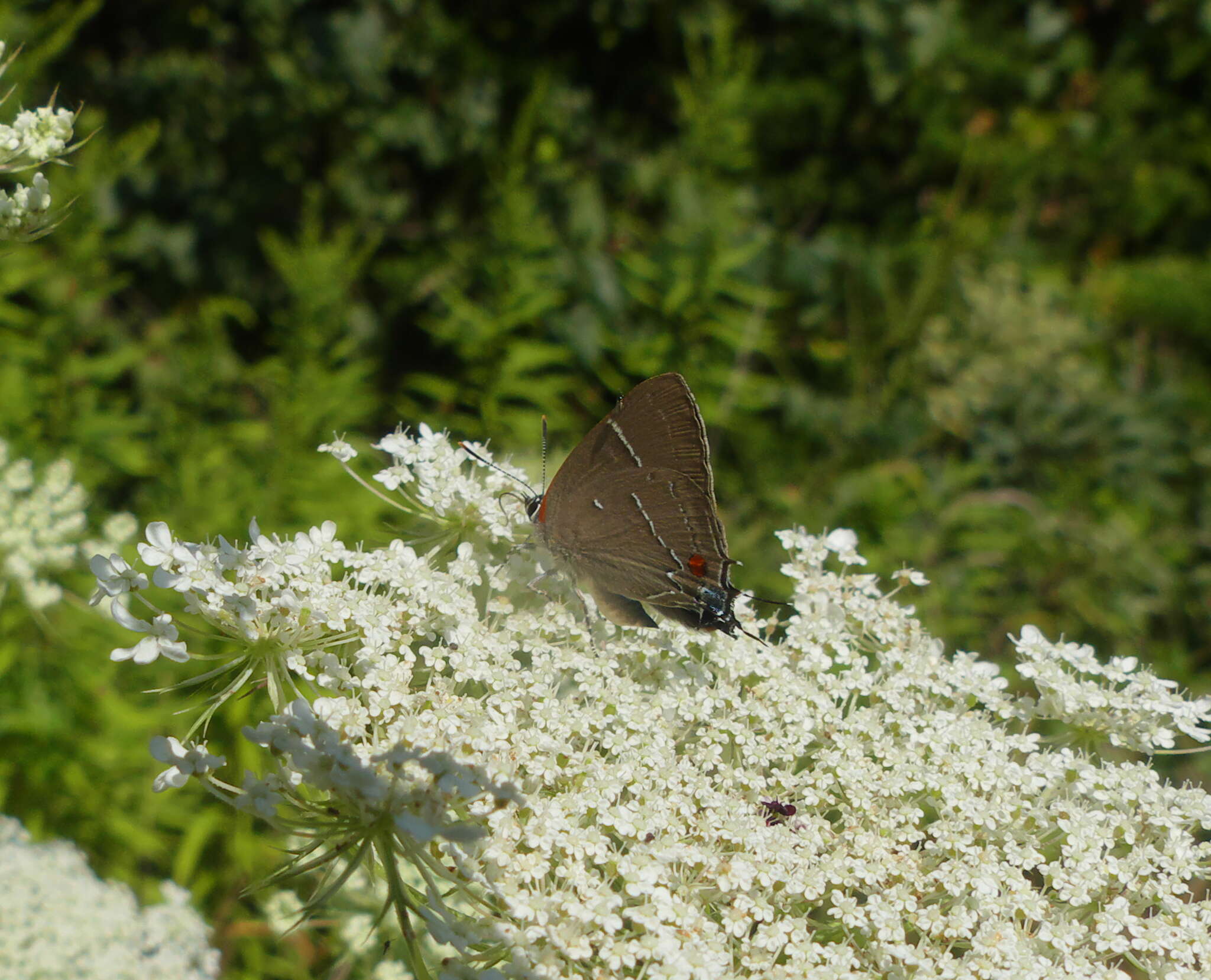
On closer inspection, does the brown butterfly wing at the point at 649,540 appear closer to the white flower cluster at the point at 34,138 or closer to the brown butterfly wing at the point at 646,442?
the brown butterfly wing at the point at 646,442

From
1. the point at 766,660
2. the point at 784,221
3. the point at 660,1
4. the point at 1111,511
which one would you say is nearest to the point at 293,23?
the point at 660,1

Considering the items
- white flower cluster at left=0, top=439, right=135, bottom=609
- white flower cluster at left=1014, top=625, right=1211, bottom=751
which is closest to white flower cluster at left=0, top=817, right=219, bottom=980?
white flower cluster at left=0, top=439, right=135, bottom=609

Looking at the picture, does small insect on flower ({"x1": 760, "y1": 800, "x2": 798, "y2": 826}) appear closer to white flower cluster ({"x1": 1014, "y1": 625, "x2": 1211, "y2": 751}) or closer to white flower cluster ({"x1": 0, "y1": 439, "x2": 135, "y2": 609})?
white flower cluster ({"x1": 1014, "y1": 625, "x2": 1211, "y2": 751})

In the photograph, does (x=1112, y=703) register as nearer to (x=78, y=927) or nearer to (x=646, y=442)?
(x=646, y=442)

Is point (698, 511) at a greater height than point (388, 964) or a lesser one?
greater

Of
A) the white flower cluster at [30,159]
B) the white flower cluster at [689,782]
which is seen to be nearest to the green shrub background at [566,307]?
the white flower cluster at [689,782]

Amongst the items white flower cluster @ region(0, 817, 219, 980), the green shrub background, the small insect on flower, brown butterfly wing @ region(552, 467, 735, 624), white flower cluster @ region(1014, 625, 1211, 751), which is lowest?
white flower cluster @ region(0, 817, 219, 980)

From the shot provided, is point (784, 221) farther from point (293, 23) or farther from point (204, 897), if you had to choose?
point (204, 897)
